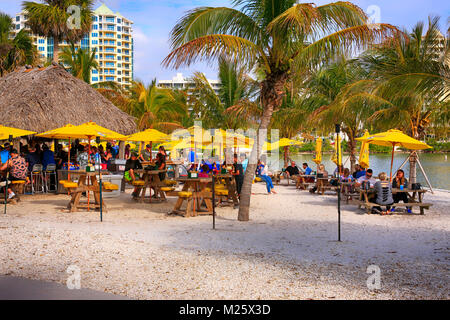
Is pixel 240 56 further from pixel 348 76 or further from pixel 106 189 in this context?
pixel 348 76

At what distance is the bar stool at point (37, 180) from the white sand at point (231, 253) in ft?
12.0

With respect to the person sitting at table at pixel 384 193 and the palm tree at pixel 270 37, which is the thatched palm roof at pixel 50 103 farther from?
the person sitting at table at pixel 384 193

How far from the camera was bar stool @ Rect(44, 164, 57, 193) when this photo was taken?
1465 centimetres

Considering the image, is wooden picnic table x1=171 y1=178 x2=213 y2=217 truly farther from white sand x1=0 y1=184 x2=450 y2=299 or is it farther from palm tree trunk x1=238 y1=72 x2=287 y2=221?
palm tree trunk x1=238 y1=72 x2=287 y2=221

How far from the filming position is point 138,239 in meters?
7.33

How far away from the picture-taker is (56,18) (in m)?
25.2

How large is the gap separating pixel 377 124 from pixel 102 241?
44.7ft

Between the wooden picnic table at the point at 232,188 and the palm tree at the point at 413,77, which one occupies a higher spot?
the palm tree at the point at 413,77

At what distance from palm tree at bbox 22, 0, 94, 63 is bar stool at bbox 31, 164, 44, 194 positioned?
1239 centimetres

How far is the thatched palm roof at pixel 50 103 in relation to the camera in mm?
14523

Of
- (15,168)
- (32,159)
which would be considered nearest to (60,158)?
(32,159)

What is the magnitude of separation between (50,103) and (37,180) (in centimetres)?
281

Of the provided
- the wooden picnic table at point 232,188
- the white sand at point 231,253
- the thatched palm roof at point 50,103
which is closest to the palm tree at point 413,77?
the white sand at point 231,253

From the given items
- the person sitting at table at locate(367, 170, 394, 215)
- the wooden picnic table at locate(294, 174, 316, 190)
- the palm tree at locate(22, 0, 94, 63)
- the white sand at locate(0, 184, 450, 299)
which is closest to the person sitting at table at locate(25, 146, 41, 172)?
the white sand at locate(0, 184, 450, 299)
